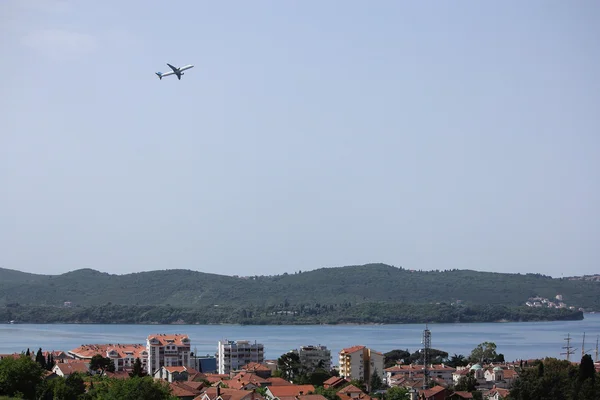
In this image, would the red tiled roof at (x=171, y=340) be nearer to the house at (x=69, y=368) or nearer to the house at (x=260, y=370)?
the house at (x=69, y=368)

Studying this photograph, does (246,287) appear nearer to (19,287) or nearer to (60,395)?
(19,287)

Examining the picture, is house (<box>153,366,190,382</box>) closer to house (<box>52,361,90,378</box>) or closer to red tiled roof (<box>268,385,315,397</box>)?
house (<box>52,361,90,378</box>)

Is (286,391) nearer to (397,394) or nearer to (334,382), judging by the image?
(397,394)

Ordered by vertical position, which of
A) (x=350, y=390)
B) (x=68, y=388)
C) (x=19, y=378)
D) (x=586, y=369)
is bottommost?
(x=350, y=390)

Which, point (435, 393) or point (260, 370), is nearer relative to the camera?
point (435, 393)

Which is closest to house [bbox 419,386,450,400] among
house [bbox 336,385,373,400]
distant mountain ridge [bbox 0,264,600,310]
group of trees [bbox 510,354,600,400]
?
house [bbox 336,385,373,400]

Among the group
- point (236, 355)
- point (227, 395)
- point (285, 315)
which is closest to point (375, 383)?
point (236, 355)

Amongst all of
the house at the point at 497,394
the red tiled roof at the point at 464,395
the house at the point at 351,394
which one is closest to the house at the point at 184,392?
the house at the point at 351,394
